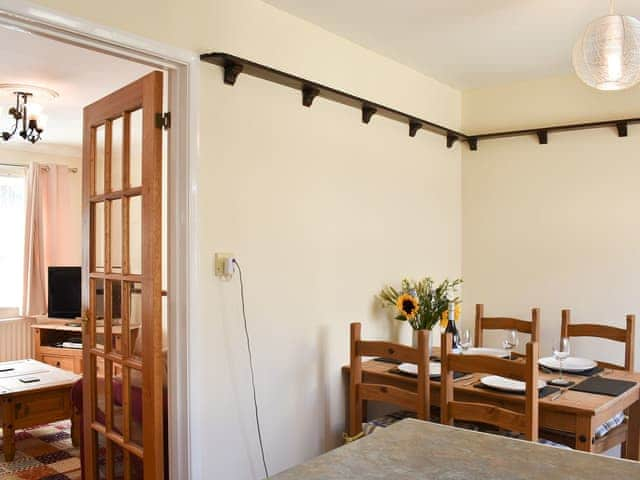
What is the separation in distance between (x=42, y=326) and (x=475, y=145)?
169 inches

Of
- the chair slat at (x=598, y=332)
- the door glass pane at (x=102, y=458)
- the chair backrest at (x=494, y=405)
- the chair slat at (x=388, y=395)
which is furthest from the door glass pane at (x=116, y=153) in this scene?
the chair slat at (x=598, y=332)

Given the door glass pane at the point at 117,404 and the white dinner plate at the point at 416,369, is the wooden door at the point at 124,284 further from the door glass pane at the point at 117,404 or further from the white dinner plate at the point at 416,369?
the white dinner plate at the point at 416,369

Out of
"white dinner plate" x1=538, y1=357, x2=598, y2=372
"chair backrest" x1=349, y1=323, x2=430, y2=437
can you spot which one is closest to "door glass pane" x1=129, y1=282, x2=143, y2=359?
"chair backrest" x1=349, y1=323, x2=430, y2=437

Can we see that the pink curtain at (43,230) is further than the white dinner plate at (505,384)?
Yes

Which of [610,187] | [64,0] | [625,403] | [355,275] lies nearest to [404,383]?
[355,275]

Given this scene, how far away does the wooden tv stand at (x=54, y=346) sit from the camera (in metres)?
5.55

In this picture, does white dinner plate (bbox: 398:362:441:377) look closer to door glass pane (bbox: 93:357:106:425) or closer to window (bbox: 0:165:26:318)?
door glass pane (bbox: 93:357:106:425)

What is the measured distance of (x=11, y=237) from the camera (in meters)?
5.88

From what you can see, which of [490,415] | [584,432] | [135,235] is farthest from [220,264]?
[584,432]

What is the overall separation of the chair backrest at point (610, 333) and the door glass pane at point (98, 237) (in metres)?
2.58

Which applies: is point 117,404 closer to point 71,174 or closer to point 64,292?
point 64,292

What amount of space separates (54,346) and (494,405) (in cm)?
455

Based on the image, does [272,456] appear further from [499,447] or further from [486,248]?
[486,248]

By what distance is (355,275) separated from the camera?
329 cm
